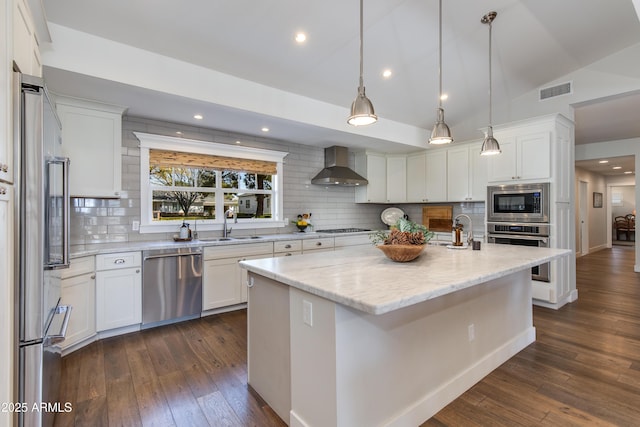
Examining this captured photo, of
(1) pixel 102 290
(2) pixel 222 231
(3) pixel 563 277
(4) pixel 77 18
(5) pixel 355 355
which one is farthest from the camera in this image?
(2) pixel 222 231

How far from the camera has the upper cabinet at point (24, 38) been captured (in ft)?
4.64

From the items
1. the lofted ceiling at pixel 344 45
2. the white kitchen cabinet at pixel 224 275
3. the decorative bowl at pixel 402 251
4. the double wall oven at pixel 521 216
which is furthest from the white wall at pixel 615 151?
the white kitchen cabinet at pixel 224 275

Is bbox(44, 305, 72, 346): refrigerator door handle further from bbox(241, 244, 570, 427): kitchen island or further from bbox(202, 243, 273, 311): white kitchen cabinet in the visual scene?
bbox(202, 243, 273, 311): white kitchen cabinet

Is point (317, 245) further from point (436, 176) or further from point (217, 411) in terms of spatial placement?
point (217, 411)

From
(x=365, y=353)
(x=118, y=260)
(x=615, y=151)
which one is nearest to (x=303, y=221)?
(x=118, y=260)

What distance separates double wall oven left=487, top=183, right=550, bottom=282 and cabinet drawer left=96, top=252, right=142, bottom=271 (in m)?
4.56

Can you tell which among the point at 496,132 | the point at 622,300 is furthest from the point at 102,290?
the point at 622,300

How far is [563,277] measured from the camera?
4.06 metres

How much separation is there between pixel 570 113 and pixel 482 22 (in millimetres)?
2199

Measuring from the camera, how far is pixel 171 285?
343 centimetres

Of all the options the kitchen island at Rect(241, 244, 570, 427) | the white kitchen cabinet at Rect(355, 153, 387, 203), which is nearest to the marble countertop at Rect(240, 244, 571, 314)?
the kitchen island at Rect(241, 244, 570, 427)

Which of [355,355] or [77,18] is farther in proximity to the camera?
[77,18]

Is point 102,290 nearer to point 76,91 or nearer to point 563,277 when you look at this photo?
point 76,91

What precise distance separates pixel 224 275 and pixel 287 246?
0.95 meters
